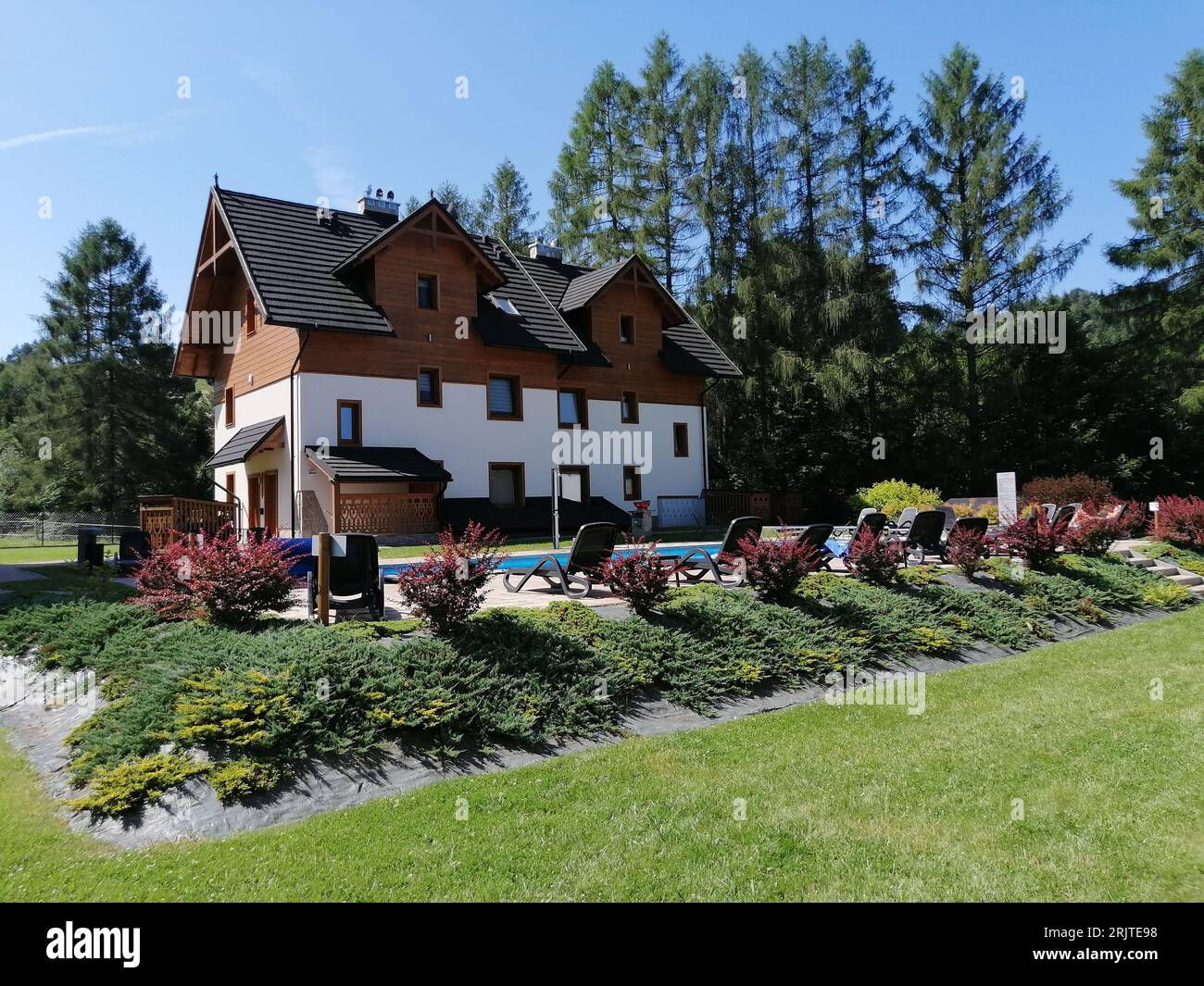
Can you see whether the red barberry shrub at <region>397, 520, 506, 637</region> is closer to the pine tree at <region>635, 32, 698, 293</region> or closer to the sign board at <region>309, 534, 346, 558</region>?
the sign board at <region>309, 534, 346, 558</region>

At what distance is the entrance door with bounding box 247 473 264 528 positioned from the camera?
24.2 metres

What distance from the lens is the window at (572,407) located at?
87.7 ft

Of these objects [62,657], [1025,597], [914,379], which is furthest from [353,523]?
[914,379]

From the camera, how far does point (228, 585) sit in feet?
25.1

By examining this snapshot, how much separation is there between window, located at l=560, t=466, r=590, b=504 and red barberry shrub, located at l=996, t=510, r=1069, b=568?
15012 millimetres

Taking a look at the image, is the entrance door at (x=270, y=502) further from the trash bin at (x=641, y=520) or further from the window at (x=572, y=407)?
the trash bin at (x=641, y=520)

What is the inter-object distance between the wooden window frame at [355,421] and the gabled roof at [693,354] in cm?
1155

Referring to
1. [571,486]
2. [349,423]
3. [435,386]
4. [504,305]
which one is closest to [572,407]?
[571,486]

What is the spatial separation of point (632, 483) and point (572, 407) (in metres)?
3.52

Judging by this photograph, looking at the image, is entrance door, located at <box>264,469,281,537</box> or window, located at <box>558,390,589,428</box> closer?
entrance door, located at <box>264,469,281,537</box>

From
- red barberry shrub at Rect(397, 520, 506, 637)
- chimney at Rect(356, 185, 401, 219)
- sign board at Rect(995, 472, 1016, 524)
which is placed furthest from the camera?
chimney at Rect(356, 185, 401, 219)

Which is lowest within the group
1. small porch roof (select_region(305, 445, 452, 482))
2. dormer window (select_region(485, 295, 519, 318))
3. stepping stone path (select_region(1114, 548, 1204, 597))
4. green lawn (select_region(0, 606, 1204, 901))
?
green lawn (select_region(0, 606, 1204, 901))

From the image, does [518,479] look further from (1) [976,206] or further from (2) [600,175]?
(1) [976,206]

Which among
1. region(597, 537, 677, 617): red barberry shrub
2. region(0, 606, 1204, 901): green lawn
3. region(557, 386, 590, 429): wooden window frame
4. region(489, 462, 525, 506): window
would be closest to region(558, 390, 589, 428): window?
region(557, 386, 590, 429): wooden window frame
